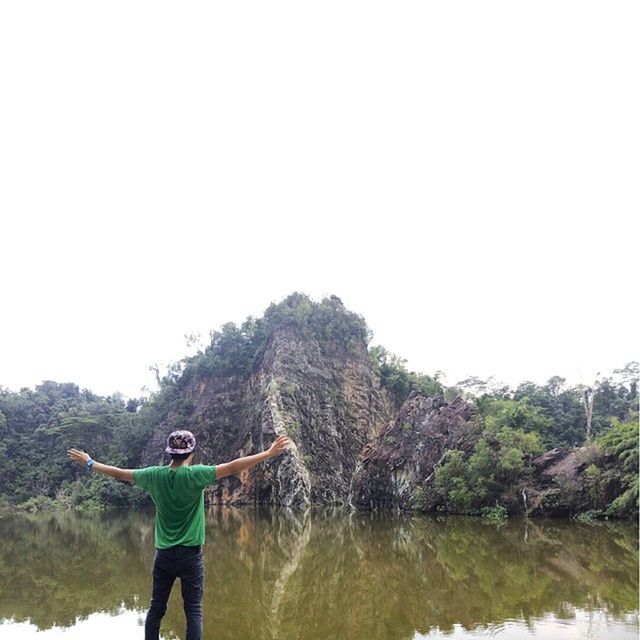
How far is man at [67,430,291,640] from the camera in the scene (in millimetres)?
3748

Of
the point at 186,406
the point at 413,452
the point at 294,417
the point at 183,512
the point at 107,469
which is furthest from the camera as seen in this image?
the point at 186,406

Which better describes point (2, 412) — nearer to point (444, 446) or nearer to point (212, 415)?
point (212, 415)

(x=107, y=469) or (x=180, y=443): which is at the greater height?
(x=180, y=443)

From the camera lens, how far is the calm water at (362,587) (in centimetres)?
603

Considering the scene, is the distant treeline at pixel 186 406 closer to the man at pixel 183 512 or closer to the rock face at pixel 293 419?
the rock face at pixel 293 419

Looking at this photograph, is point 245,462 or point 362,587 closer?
point 245,462

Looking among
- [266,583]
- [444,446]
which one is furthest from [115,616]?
[444,446]

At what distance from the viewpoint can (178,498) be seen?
12.4ft

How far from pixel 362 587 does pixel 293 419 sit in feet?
90.1

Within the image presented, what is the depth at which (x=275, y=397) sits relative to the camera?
117 feet

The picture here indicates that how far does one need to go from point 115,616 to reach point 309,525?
532 inches

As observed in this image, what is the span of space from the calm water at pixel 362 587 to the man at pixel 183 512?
2.35m

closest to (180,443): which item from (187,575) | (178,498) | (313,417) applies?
(178,498)

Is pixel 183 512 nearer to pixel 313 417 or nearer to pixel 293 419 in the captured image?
pixel 293 419
